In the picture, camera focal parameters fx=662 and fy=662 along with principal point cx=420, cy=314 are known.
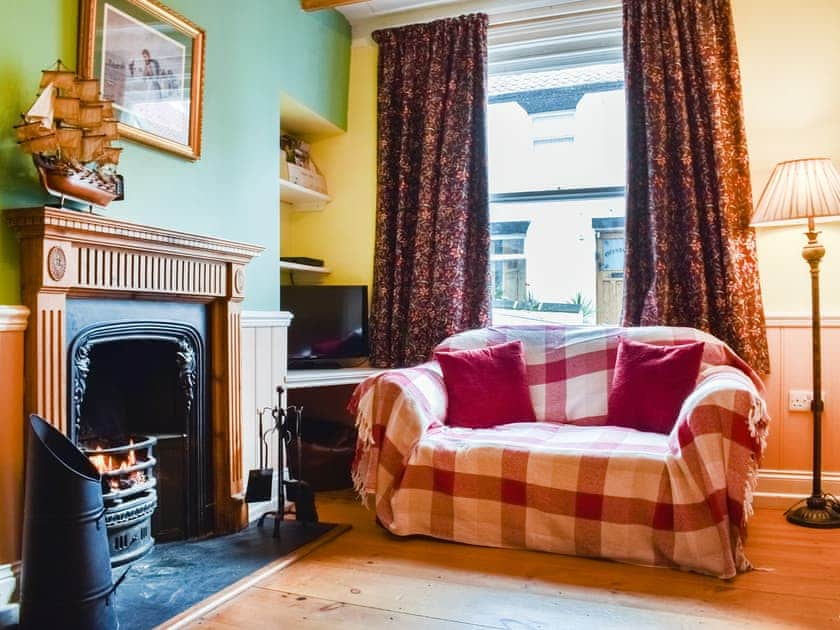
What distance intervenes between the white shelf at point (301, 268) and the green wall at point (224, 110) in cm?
28

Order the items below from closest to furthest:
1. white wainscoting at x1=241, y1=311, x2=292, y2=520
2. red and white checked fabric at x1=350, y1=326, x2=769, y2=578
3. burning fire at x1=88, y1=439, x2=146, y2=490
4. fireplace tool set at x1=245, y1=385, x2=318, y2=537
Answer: burning fire at x1=88, y1=439, x2=146, y2=490 → red and white checked fabric at x1=350, y1=326, x2=769, y2=578 → fireplace tool set at x1=245, y1=385, x2=318, y2=537 → white wainscoting at x1=241, y1=311, x2=292, y2=520

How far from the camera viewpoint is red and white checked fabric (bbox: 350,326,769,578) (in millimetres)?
2121

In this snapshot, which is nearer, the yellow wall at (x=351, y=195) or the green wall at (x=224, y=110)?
the green wall at (x=224, y=110)

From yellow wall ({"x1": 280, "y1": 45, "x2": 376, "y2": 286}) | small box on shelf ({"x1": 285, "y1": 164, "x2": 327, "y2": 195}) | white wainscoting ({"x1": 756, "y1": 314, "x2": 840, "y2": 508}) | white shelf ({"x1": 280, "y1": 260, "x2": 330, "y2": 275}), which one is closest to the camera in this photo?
white wainscoting ({"x1": 756, "y1": 314, "x2": 840, "y2": 508})

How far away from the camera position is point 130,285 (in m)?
2.11

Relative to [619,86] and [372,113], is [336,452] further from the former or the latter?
[619,86]

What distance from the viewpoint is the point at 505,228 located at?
3730 millimetres

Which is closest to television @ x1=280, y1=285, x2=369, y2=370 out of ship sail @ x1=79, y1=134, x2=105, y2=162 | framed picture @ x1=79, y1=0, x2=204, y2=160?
framed picture @ x1=79, y1=0, x2=204, y2=160

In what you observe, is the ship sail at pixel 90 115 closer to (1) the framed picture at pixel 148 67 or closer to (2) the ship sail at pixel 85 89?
(2) the ship sail at pixel 85 89

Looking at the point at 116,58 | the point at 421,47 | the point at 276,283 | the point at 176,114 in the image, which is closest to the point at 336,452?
the point at 276,283

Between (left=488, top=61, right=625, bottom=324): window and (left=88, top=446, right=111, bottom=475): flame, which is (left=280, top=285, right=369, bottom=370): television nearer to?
(left=488, top=61, right=625, bottom=324): window

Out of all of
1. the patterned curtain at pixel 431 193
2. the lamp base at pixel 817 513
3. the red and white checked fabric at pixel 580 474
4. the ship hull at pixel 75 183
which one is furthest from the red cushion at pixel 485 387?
the ship hull at pixel 75 183

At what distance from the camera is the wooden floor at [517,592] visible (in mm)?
1812

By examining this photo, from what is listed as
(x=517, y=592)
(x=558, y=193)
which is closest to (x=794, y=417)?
(x=558, y=193)
